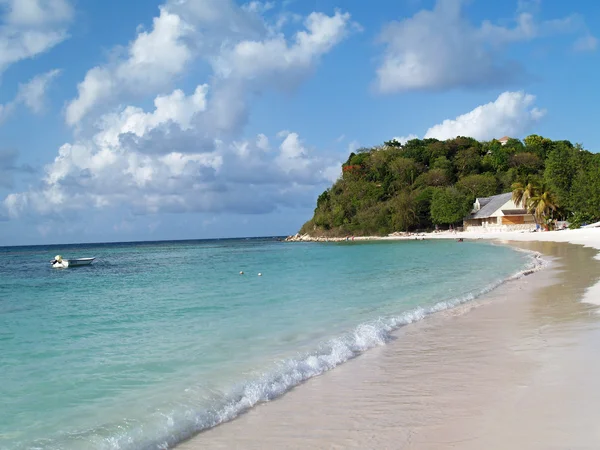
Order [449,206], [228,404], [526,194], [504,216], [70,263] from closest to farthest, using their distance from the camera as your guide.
Result: [228,404]
[70,263]
[526,194]
[504,216]
[449,206]

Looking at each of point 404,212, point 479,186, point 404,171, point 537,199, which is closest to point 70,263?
point 537,199

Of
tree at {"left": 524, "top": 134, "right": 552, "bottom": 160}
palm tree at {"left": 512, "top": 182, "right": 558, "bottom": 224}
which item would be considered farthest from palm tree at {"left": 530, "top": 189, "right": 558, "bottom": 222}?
tree at {"left": 524, "top": 134, "right": 552, "bottom": 160}

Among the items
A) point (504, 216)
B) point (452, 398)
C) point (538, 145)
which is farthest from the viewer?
point (538, 145)

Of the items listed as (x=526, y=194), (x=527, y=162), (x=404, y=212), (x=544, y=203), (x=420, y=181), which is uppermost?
(x=527, y=162)

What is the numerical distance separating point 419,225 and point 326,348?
2970 inches

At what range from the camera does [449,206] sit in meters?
72.3

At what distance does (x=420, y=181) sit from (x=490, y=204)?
55.6 ft

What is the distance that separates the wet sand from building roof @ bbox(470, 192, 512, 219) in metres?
60.1

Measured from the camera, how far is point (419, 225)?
81.2 meters

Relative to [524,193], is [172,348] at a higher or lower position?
lower

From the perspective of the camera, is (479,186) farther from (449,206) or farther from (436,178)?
A: (449,206)

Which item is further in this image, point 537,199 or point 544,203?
point 537,199

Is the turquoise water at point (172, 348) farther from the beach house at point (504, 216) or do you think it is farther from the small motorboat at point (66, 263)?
the beach house at point (504, 216)

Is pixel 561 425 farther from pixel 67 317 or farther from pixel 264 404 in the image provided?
pixel 67 317
